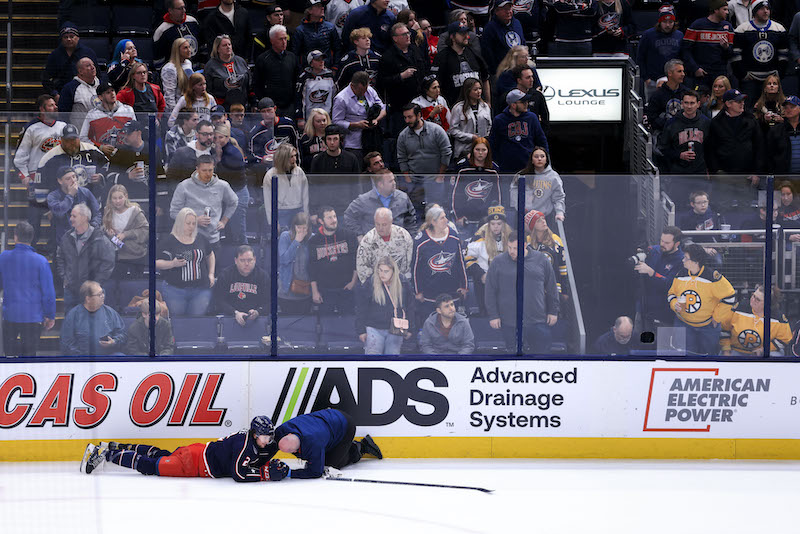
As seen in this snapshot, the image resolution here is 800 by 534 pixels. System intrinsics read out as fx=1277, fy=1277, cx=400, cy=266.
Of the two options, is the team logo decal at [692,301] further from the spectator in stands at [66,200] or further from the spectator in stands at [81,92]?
the spectator in stands at [81,92]

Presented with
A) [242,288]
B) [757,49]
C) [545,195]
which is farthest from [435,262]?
[757,49]

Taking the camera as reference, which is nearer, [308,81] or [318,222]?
[318,222]

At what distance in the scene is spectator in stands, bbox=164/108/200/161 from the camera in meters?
9.77

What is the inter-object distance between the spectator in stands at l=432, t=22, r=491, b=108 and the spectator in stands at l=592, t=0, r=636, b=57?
2.03 metres

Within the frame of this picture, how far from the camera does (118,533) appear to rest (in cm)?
773

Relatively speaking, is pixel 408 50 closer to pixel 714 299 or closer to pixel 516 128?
pixel 516 128

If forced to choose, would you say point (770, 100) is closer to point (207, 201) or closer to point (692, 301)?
point (692, 301)

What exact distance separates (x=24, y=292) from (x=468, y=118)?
15.1 feet

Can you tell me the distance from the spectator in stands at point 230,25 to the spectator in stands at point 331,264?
4067mm

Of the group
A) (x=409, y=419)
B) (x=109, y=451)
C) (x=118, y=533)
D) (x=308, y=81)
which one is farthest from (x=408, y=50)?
(x=118, y=533)

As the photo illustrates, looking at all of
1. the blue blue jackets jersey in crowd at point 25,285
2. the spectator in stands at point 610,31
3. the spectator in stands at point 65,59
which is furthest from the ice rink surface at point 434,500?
the spectator in stands at point 610,31

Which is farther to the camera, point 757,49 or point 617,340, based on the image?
point 757,49

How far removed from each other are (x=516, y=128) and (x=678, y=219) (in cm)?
244

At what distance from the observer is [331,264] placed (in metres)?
9.76
